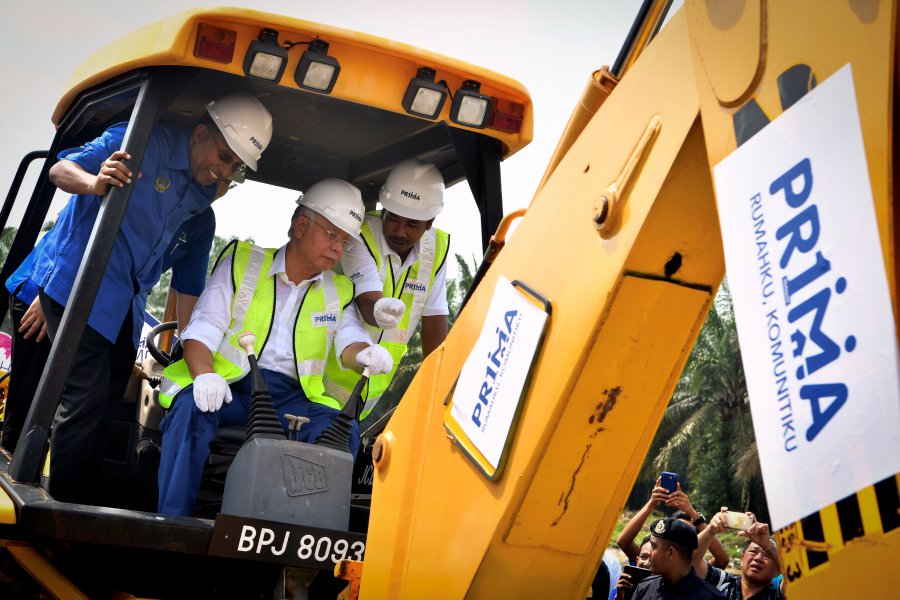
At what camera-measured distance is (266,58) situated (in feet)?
11.5

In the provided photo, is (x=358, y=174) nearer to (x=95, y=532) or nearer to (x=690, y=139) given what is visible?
(x=95, y=532)

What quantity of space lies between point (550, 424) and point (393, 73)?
2247 mm

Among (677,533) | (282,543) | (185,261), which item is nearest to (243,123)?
(185,261)

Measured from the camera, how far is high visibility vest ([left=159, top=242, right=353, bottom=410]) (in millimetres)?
4004

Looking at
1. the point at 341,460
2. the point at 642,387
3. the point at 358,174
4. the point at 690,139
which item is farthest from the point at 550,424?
the point at 358,174

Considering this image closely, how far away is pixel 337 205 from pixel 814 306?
3209 millimetres

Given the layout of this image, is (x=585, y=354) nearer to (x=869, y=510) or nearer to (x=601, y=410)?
(x=601, y=410)

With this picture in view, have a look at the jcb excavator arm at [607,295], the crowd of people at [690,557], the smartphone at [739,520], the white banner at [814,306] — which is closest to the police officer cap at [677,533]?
the crowd of people at [690,557]

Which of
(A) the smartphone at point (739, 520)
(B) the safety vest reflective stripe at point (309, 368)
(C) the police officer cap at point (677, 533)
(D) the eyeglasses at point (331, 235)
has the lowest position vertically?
(C) the police officer cap at point (677, 533)

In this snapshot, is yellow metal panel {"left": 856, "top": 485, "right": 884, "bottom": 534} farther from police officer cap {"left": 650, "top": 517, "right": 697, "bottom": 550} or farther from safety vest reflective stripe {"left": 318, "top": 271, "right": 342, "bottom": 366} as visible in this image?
police officer cap {"left": 650, "top": 517, "right": 697, "bottom": 550}

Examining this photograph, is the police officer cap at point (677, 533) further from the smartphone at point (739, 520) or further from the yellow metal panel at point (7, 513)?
the yellow metal panel at point (7, 513)

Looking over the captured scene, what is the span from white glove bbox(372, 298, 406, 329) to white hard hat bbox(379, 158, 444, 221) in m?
0.55

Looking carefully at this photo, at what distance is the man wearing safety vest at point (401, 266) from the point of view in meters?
4.51

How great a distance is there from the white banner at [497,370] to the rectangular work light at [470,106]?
5.55ft
